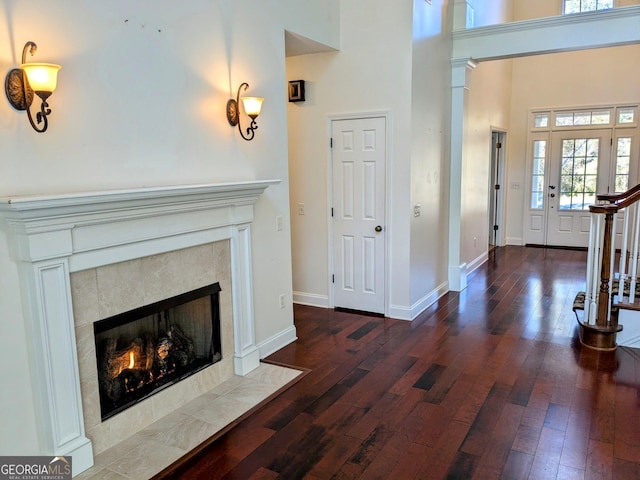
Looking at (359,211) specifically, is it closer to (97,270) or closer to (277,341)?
(277,341)

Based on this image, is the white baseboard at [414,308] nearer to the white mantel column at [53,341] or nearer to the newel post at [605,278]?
the newel post at [605,278]

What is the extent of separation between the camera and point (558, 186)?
28.3ft

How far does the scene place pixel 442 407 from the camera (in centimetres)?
318

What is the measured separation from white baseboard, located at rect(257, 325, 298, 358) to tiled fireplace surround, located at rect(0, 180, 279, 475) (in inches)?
22.0

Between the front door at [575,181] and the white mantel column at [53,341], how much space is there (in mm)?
8453

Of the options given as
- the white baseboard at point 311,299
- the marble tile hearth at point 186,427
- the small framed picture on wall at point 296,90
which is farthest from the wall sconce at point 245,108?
the white baseboard at point 311,299

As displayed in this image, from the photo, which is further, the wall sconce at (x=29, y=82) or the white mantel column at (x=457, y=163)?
the white mantel column at (x=457, y=163)

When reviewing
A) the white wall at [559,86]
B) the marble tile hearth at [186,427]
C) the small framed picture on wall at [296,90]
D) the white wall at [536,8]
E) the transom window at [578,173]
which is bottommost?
the marble tile hearth at [186,427]

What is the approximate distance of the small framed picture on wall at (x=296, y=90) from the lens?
16.8 feet

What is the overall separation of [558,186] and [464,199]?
3.36 metres

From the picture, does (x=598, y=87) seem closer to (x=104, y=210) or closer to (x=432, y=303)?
(x=432, y=303)

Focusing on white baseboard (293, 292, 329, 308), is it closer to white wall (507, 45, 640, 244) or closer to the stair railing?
the stair railing

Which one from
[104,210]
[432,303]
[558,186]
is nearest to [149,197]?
[104,210]

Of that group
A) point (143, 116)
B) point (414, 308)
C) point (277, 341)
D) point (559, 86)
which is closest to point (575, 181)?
point (559, 86)
